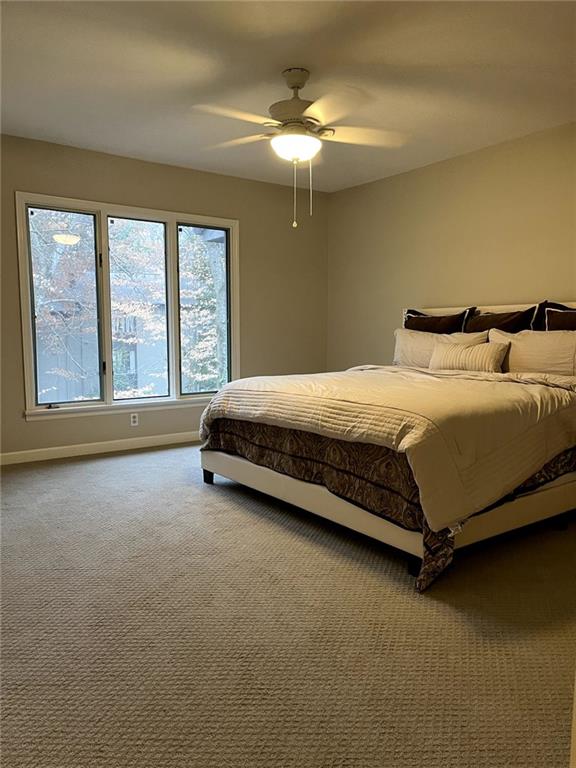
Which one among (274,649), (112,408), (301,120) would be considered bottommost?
(274,649)

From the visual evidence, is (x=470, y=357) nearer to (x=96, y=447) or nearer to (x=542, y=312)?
(x=542, y=312)

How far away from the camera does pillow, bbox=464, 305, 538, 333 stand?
12.8 ft

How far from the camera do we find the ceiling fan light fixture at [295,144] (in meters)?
3.25

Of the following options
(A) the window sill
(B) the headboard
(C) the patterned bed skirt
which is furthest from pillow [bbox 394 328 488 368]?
(A) the window sill

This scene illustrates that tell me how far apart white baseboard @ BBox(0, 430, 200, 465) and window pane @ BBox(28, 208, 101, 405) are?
400 mm

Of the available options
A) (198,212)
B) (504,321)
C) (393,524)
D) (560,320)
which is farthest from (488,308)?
(198,212)

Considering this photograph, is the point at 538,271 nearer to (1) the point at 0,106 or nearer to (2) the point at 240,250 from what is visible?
(2) the point at 240,250

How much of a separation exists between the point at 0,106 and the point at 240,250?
2369mm

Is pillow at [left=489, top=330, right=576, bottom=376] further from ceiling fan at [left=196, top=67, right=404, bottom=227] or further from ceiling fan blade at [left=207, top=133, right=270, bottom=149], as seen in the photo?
ceiling fan blade at [left=207, top=133, right=270, bottom=149]

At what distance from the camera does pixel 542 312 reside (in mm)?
3838

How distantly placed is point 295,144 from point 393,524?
2.26 meters

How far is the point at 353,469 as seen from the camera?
266 cm

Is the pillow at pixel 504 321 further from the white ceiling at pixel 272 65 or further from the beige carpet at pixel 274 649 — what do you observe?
the beige carpet at pixel 274 649

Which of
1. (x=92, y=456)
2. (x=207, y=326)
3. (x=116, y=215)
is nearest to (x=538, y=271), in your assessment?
(x=207, y=326)
